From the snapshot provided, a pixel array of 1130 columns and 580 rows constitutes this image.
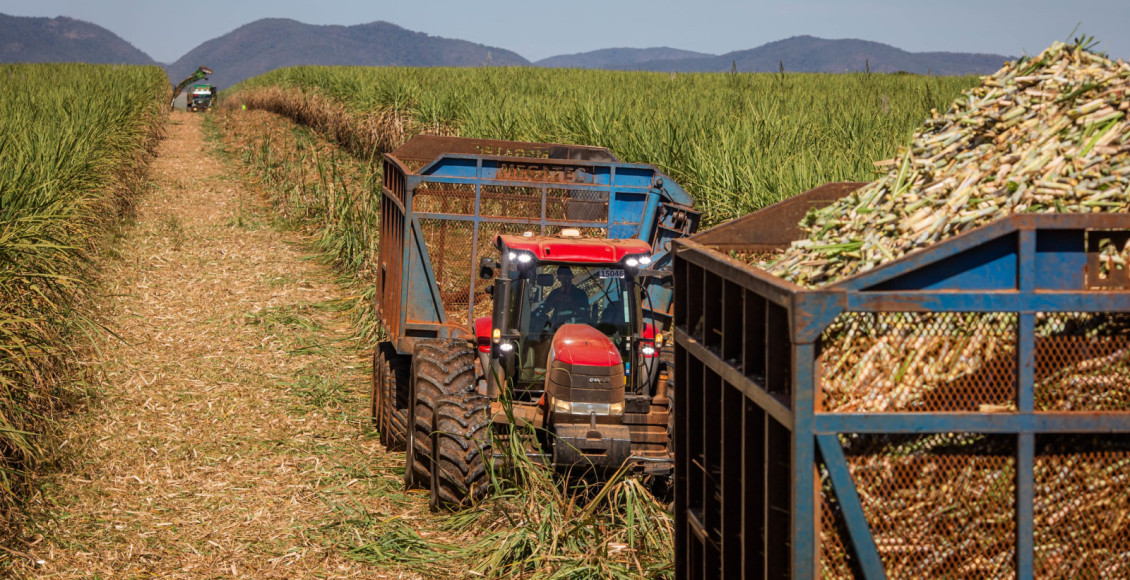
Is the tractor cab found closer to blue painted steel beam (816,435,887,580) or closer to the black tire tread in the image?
the black tire tread

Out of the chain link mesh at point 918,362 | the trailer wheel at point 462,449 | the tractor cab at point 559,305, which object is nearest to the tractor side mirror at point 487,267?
the tractor cab at point 559,305

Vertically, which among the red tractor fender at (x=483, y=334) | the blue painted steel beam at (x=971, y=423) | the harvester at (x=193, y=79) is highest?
the harvester at (x=193, y=79)

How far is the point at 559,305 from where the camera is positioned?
633 cm

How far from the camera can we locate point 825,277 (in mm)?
3074

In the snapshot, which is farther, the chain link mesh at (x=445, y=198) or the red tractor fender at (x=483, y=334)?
the chain link mesh at (x=445, y=198)

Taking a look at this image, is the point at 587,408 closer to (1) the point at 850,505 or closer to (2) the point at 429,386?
(2) the point at 429,386

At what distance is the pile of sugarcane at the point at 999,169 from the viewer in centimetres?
281

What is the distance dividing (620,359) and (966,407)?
3.45m

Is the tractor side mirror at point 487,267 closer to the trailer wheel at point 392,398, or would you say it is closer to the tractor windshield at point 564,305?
the tractor windshield at point 564,305

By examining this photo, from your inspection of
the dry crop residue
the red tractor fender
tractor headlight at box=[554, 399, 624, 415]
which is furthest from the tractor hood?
the dry crop residue

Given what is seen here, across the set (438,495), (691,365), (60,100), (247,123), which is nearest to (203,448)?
(438,495)

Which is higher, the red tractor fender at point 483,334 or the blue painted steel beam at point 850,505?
the blue painted steel beam at point 850,505

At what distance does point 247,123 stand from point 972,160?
36.5 metres

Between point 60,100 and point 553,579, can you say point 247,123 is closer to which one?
point 60,100
